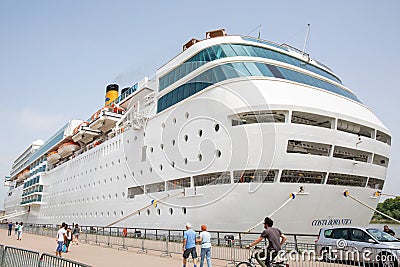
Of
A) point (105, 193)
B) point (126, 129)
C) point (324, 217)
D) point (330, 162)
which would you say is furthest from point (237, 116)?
point (105, 193)

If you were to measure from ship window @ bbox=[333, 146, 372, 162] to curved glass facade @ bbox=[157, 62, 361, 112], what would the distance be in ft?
12.1

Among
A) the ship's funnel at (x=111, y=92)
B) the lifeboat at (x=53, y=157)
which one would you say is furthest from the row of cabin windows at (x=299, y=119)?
the lifeboat at (x=53, y=157)

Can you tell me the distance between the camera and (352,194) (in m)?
16.2

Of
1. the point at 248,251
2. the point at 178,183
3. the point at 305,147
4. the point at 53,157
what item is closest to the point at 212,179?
the point at 178,183

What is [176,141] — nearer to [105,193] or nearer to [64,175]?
[105,193]

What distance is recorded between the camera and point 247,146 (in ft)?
47.8

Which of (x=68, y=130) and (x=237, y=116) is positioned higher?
(x=68, y=130)

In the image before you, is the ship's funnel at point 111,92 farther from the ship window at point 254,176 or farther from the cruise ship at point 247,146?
the ship window at point 254,176

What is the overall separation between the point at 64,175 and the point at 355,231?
33.8 m

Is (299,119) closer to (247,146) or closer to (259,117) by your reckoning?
(259,117)

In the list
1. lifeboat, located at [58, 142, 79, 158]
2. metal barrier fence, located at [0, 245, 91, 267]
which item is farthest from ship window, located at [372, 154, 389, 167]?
lifeboat, located at [58, 142, 79, 158]

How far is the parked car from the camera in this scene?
9.19 m

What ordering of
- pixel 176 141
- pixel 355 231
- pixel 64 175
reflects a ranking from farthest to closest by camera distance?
pixel 64 175
pixel 176 141
pixel 355 231

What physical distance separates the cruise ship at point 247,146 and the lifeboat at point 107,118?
6.69m
